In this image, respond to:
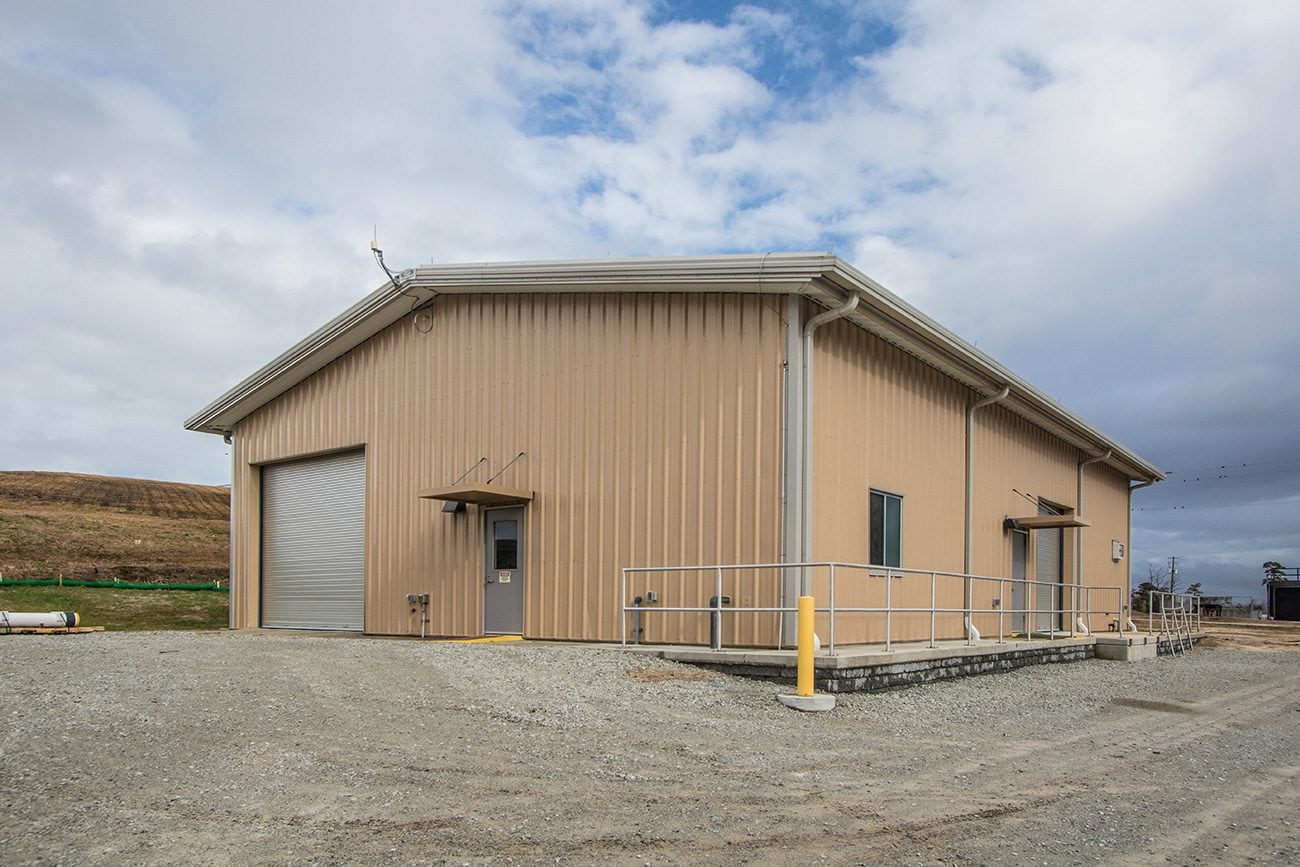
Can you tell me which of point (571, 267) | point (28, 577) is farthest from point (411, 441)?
point (28, 577)

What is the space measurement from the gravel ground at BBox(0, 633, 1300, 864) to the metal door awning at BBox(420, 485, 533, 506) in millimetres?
2955

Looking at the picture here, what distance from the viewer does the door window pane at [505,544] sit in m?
14.7

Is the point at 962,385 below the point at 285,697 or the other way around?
the other way around

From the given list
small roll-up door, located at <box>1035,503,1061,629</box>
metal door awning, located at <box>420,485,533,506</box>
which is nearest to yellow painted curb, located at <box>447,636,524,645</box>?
metal door awning, located at <box>420,485,533,506</box>

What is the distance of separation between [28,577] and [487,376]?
21.6m

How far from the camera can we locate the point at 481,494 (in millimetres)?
13977

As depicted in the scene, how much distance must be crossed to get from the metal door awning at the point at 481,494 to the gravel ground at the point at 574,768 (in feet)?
9.70

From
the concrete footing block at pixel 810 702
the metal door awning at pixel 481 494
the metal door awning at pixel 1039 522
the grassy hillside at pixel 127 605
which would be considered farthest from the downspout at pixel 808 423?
the grassy hillside at pixel 127 605

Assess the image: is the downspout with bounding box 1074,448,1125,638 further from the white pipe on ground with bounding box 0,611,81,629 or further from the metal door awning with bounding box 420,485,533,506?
the white pipe on ground with bounding box 0,611,81,629

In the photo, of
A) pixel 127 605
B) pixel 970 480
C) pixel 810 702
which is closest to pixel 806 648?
pixel 810 702

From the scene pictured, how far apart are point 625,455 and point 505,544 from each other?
2.61 m

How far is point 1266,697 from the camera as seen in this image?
13195 millimetres

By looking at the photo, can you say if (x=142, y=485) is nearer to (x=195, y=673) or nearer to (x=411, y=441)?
(x=411, y=441)

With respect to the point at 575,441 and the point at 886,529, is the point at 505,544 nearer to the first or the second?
the point at 575,441
